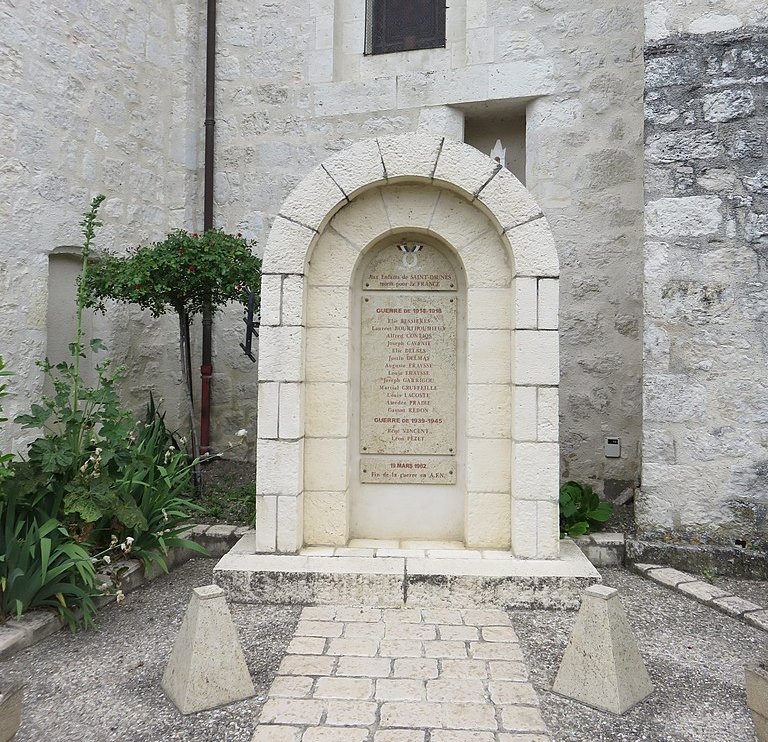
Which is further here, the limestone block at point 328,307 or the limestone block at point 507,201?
the limestone block at point 328,307

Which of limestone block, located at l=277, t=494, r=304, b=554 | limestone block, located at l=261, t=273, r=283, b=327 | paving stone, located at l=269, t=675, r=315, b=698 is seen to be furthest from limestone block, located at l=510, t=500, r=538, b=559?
limestone block, located at l=261, t=273, r=283, b=327

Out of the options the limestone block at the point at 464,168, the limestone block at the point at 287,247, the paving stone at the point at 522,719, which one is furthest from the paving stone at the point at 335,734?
the limestone block at the point at 464,168

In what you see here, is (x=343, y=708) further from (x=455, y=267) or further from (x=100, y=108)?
(x=100, y=108)

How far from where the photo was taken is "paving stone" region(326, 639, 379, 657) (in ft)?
9.11

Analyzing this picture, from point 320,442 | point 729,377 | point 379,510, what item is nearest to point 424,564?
point 379,510

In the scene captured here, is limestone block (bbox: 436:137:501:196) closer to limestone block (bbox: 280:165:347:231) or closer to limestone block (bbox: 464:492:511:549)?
limestone block (bbox: 280:165:347:231)

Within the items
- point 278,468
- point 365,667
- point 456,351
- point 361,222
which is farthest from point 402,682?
point 361,222

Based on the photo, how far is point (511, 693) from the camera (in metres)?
2.46

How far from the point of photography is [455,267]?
154 inches

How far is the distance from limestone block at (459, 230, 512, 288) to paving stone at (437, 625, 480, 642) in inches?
74.7

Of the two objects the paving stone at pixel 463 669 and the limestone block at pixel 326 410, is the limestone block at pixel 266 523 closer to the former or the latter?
the limestone block at pixel 326 410

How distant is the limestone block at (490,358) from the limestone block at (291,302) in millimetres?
1029

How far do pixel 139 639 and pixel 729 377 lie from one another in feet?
12.2

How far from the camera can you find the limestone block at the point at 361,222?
3795mm
